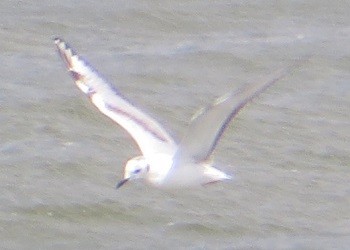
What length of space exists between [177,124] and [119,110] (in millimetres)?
3583

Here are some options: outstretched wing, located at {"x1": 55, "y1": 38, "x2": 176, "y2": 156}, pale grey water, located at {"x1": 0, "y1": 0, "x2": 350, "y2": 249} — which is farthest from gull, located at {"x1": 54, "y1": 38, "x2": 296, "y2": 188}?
pale grey water, located at {"x1": 0, "y1": 0, "x2": 350, "y2": 249}

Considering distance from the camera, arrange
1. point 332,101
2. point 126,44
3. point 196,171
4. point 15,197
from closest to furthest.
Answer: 1. point 196,171
2. point 15,197
3. point 332,101
4. point 126,44

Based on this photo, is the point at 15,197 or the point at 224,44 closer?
the point at 15,197

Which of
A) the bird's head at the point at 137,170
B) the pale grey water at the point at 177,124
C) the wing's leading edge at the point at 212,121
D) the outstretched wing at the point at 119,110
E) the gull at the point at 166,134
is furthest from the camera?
the pale grey water at the point at 177,124

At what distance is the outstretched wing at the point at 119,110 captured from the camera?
1050 centimetres

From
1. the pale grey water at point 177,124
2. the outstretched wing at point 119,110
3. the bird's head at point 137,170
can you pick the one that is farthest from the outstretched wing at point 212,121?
the pale grey water at point 177,124

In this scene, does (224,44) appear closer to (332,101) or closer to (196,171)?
(332,101)

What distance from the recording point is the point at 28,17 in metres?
16.0

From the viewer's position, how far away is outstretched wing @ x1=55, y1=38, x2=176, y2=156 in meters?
10.5

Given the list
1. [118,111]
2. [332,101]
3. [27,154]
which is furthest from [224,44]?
[118,111]

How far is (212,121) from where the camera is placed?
31.4 feet

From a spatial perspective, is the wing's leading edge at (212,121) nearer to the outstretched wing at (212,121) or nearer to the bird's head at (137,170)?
the outstretched wing at (212,121)

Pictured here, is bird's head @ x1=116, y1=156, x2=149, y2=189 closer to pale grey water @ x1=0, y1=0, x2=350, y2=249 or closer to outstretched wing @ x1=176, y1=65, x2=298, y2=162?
outstretched wing @ x1=176, y1=65, x2=298, y2=162

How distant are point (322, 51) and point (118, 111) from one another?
5.36m
